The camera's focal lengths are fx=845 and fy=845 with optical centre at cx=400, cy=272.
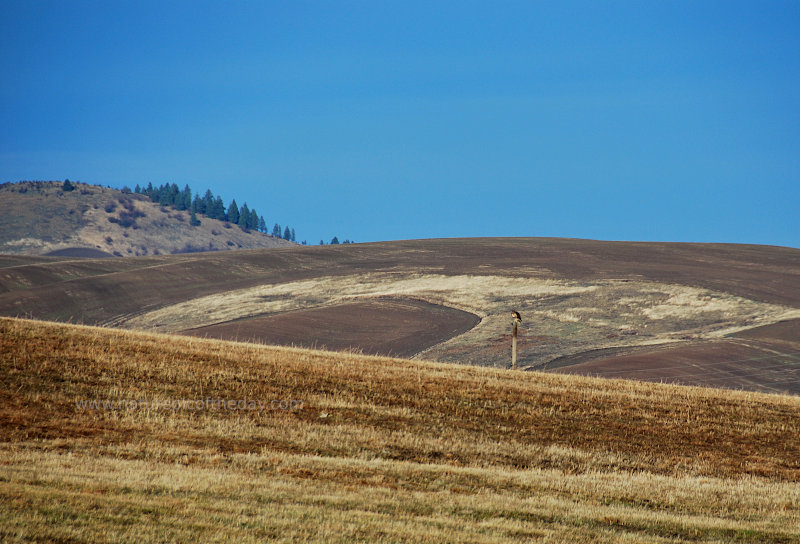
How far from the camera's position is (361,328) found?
83375mm

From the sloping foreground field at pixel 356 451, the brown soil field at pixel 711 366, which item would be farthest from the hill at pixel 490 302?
the sloping foreground field at pixel 356 451

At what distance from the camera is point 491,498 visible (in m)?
17.3

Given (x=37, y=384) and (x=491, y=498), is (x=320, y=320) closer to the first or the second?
(x=37, y=384)

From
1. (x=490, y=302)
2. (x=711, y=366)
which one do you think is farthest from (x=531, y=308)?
(x=711, y=366)

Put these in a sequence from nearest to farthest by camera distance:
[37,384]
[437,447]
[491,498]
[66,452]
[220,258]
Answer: [491,498] → [66,452] → [437,447] → [37,384] → [220,258]

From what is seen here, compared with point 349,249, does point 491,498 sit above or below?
below

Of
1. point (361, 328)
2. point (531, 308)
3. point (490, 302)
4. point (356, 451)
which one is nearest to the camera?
point (356, 451)

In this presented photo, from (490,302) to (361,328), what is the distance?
16.8 m

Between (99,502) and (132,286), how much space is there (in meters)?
106

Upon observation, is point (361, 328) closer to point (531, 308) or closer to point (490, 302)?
point (490, 302)

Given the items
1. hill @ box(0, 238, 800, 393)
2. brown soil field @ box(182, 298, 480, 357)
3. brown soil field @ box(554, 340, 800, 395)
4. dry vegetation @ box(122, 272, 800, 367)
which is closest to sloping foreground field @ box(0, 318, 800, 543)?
brown soil field @ box(554, 340, 800, 395)

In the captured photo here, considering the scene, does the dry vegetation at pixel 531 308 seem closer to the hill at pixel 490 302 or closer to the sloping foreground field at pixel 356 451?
the hill at pixel 490 302

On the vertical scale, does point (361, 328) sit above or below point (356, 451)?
above

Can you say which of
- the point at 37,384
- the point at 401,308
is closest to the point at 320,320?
the point at 401,308
